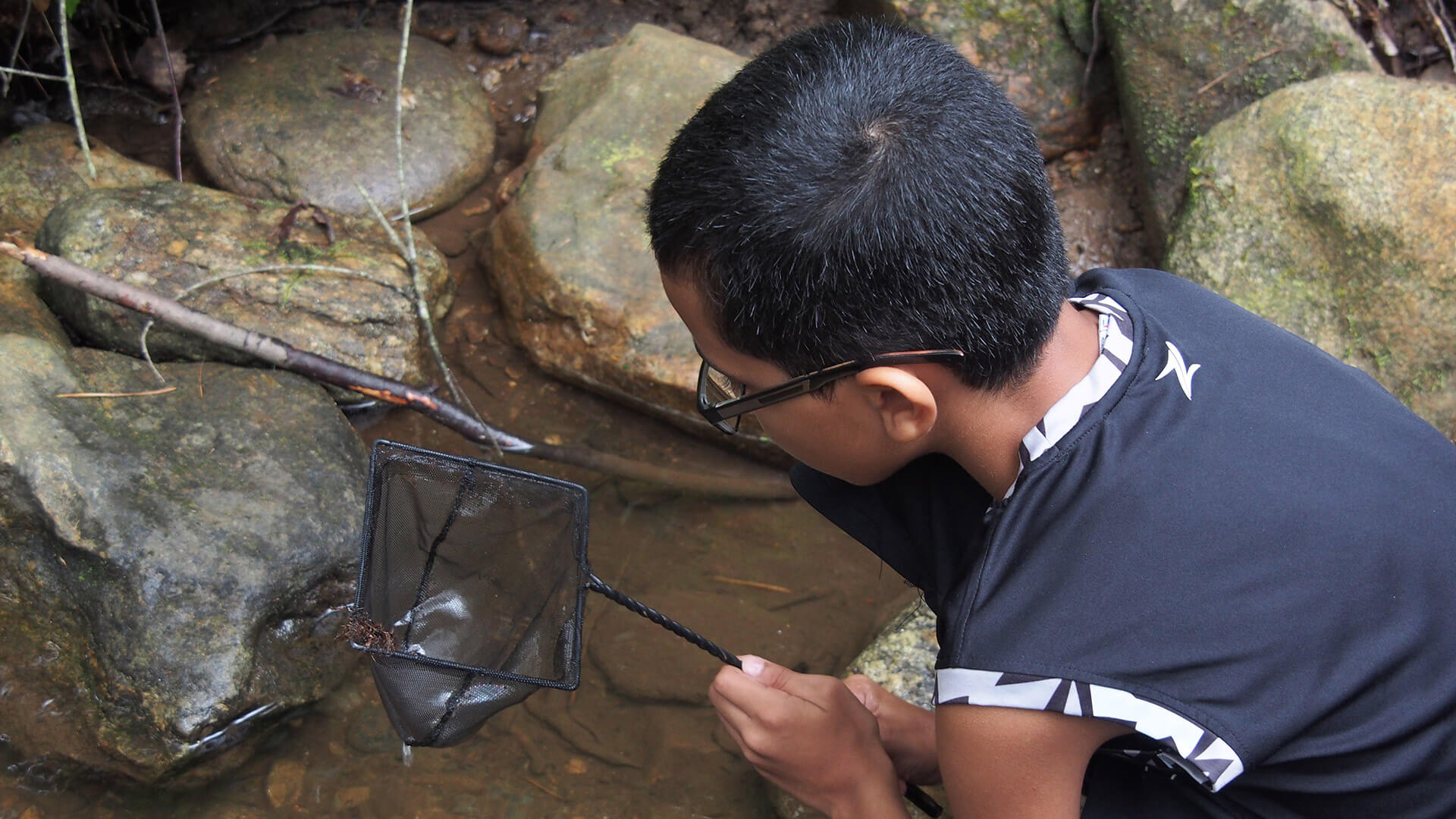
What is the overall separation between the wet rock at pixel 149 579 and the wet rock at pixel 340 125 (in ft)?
4.44

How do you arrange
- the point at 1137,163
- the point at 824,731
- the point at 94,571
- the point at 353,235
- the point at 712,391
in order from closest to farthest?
the point at 712,391 → the point at 824,731 → the point at 94,571 → the point at 353,235 → the point at 1137,163

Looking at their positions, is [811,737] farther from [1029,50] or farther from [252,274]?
[1029,50]

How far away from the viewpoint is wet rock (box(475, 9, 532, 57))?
184 inches

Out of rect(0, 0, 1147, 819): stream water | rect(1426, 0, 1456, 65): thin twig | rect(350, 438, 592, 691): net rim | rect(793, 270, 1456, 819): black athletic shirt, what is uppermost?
rect(1426, 0, 1456, 65): thin twig

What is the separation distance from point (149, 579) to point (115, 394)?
2.03 ft

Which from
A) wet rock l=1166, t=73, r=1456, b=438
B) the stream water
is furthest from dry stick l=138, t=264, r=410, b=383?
wet rock l=1166, t=73, r=1456, b=438

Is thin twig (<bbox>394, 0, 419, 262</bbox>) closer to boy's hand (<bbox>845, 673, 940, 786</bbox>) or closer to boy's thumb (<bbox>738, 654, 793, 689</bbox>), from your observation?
boy's thumb (<bbox>738, 654, 793, 689</bbox>)

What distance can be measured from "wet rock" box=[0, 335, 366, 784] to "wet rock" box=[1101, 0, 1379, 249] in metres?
3.15

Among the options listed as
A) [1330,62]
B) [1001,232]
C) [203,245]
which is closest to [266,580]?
[203,245]

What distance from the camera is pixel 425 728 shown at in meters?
2.03

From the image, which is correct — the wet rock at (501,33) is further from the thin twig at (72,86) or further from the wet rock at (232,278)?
the thin twig at (72,86)

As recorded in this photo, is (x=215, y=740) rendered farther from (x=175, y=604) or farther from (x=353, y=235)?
(x=353, y=235)

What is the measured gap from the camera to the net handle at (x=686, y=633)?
2061mm

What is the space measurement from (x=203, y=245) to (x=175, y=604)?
1359 mm
